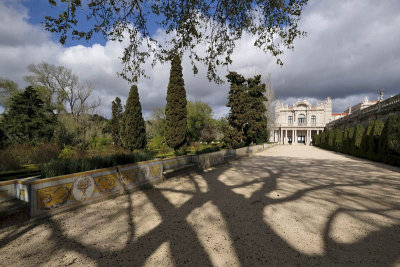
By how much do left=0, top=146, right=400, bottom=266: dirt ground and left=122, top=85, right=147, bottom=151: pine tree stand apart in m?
13.5

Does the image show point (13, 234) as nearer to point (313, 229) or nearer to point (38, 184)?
point (38, 184)

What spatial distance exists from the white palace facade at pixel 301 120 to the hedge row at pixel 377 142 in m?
40.7

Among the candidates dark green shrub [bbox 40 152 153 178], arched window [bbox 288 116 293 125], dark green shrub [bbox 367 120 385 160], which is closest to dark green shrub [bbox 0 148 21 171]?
dark green shrub [bbox 40 152 153 178]

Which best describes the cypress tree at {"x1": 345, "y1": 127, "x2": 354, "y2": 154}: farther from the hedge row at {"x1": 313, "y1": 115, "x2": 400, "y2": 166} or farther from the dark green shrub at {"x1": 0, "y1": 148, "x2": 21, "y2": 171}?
the dark green shrub at {"x1": 0, "y1": 148, "x2": 21, "y2": 171}

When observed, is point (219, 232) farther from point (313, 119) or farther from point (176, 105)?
point (313, 119)

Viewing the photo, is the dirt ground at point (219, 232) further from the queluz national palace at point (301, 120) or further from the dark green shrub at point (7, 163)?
the queluz national palace at point (301, 120)

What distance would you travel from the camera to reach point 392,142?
36.6 feet

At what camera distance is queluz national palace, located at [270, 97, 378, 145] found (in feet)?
194

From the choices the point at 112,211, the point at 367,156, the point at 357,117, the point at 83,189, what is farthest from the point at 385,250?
the point at 357,117

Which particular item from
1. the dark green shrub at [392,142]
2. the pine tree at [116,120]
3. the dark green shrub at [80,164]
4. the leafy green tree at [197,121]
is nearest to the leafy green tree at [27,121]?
the pine tree at [116,120]

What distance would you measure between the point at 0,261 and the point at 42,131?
1515 centimetres

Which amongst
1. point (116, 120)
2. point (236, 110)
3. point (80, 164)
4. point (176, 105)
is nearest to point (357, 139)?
point (236, 110)

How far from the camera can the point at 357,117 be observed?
2553 cm

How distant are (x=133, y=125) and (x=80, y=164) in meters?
13.9
